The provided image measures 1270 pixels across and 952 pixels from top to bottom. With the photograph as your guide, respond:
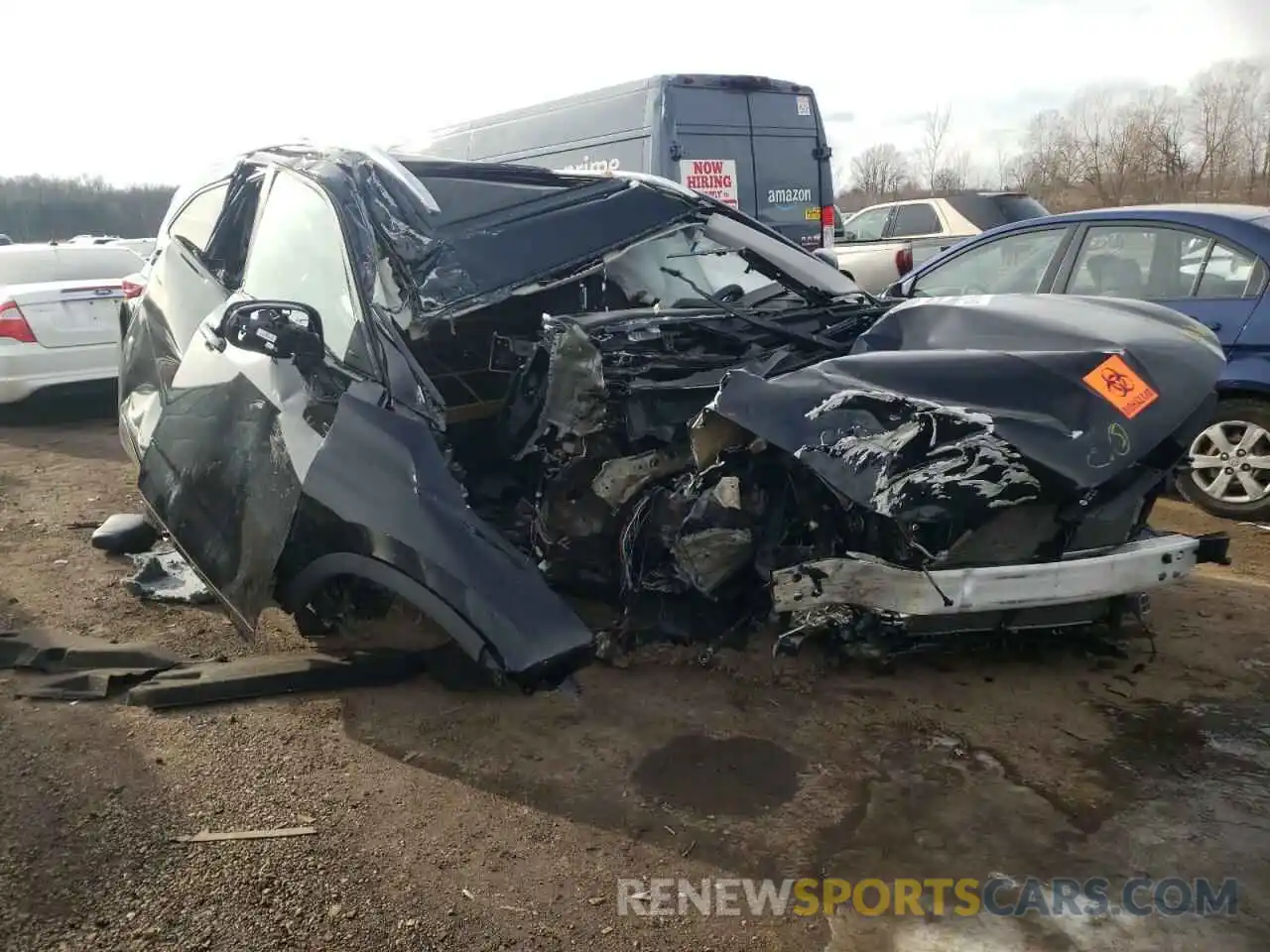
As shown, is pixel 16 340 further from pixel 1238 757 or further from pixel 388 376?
pixel 1238 757

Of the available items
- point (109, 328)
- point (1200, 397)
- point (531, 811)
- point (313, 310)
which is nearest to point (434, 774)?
point (531, 811)

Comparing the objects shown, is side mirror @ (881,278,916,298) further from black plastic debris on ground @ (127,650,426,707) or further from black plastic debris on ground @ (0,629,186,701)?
black plastic debris on ground @ (0,629,186,701)

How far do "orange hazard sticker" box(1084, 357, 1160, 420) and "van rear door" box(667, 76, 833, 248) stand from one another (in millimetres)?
6552

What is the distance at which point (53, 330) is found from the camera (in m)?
7.64

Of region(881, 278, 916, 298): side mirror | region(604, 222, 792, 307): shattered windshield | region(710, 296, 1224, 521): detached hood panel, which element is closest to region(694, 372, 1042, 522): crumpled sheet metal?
region(710, 296, 1224, 521): detached hood panel

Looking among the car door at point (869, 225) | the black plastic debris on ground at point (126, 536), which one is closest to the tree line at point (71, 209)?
the car door at point (869, 225)

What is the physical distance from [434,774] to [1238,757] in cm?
240

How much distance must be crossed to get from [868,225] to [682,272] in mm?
9626

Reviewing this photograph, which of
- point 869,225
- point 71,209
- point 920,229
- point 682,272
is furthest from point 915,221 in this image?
point 71,209

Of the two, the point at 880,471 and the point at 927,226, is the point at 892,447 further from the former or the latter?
the point at 927,226

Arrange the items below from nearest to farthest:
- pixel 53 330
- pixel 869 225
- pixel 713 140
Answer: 1. pixel 53 330
2. pixel 713 140
3. pixel 869 225

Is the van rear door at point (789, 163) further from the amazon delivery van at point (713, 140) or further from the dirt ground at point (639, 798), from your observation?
the dirt ground at point (639, 798)

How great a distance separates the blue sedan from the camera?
194 inches

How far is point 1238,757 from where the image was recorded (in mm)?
2902
